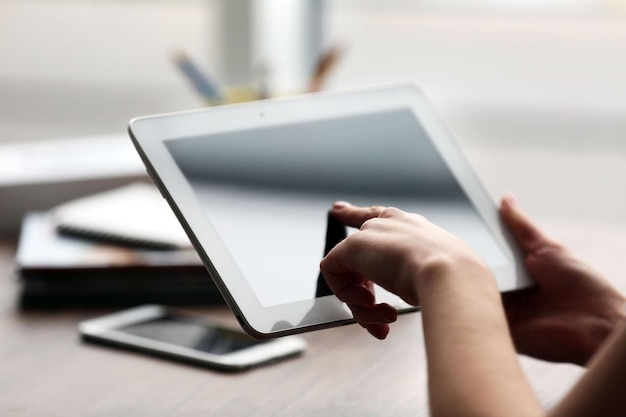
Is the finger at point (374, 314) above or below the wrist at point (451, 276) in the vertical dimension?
below

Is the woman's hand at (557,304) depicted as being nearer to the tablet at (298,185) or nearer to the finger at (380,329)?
the tablet at (298,185)

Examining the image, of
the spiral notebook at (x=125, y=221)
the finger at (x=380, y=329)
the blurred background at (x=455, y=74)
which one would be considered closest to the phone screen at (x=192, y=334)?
the spiral notebook at (x=125, y=221)

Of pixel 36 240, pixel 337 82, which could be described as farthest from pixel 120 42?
pixel 36 240

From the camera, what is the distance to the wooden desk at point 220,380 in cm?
93

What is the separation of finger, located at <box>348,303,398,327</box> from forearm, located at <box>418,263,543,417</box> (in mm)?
102

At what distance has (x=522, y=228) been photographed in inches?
40.1

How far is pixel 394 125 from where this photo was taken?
105 cm

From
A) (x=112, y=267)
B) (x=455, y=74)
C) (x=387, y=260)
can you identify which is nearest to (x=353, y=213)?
(x=387, y=260)

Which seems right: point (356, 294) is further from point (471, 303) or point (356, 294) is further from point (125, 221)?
point (125, 221)

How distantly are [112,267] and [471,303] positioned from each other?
67 cm

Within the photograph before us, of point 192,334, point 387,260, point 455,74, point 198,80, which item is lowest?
point 455,74

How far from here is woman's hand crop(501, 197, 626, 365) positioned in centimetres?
99

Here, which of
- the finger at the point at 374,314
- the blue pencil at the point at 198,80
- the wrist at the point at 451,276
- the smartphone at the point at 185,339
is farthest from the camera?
the blue pencil at the point at 198,80

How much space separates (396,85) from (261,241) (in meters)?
0.27
